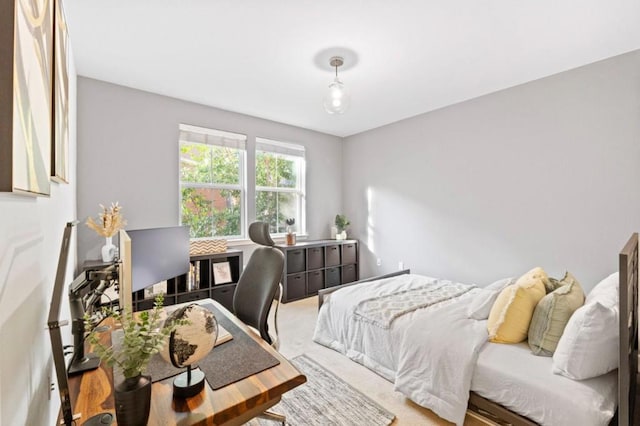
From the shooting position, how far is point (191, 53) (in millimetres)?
2592

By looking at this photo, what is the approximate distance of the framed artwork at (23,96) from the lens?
0.61 m

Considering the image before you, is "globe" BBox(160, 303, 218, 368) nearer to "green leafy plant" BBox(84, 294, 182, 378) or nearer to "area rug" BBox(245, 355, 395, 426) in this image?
"green leafy plant" BBox(84, 294, 182, 378)

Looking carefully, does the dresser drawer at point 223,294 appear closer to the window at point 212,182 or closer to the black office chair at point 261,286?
the window at point 212,182

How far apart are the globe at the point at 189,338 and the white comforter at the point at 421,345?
155cm

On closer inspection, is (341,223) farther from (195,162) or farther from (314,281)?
(195,162)

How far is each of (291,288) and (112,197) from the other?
2.48 metres

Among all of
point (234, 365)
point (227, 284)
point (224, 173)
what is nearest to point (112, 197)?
point (224, 173)

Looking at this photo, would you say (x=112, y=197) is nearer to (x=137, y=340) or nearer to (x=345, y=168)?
(x=137, y=340)

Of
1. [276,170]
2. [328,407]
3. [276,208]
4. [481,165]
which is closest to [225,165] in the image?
[276,170]

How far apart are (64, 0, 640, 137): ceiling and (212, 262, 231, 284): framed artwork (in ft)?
6.75

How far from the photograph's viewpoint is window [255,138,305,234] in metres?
4.50

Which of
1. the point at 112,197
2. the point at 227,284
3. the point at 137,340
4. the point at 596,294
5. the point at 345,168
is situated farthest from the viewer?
the point at 345,168

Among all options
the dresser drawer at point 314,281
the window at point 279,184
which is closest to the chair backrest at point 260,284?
the window at point 279,184

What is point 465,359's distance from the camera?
1824 mm
